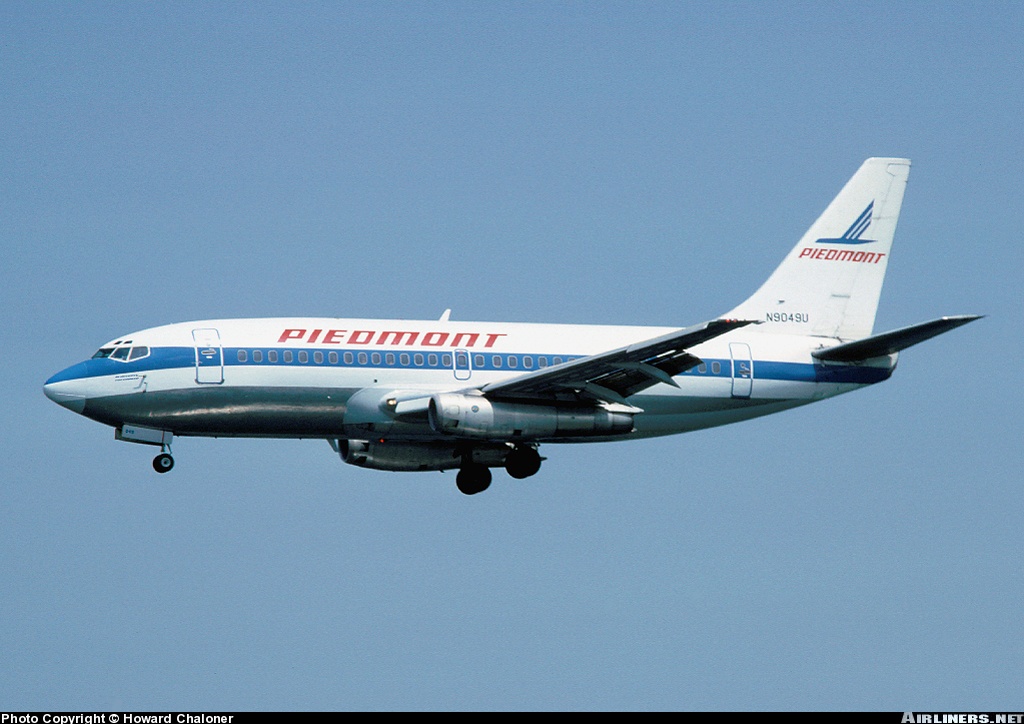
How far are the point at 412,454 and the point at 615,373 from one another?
27.7 ft

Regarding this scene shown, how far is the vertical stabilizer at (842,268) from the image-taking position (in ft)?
181

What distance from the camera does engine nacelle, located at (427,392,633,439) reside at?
4725 cm

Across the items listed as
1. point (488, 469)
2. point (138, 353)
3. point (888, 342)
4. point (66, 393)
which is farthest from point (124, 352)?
point (888, 342)

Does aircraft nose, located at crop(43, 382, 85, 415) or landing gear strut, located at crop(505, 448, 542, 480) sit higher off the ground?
landing gear strut, located at crop(505, 448, 542, 480)

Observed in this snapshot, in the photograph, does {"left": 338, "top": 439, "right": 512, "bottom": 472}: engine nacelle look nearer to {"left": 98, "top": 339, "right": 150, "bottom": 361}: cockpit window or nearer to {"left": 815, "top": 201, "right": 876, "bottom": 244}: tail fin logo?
{"left": 98, "top": 339, "right": 150, "bottom": 361}: cockpit window

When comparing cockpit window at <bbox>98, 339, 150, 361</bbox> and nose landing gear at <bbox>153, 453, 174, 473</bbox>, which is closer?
cockpit window at <bbox>98, 339, 150, 361</bbox>

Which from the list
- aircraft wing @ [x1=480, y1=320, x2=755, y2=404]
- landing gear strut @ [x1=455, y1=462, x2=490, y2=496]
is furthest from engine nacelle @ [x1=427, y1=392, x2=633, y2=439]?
landing gear strut @ [x1=455, y1=462, x2=490, y2=496]

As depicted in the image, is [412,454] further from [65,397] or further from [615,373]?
[65,397]

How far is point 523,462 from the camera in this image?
51875 millimetres

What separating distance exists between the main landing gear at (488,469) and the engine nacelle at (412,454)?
27 centimetres

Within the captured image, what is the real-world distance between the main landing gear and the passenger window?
1111 centimetres

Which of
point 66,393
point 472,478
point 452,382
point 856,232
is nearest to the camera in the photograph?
point 66,393

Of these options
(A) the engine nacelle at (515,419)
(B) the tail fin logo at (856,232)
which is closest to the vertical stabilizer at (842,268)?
(B) the tail fin logo at (856,232)

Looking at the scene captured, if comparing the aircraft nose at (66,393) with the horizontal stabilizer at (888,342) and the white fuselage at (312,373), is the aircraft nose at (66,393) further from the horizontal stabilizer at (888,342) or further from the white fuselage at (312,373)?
the horizontal stabilizer at (888,342)
